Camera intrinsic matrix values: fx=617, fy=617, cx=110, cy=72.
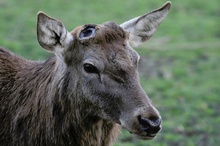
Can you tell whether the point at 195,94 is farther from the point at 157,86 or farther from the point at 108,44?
the point at 108,44

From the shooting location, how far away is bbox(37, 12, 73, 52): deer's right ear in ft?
21.2

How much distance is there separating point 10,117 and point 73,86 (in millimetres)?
930

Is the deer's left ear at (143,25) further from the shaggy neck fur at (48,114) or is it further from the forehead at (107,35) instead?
the shaggy neck fur at (48,114)

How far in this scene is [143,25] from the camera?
283 inches

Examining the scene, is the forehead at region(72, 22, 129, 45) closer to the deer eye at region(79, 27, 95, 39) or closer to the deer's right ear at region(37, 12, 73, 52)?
the deer eye at region(79, 27, 95, 39)

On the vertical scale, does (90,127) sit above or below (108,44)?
below

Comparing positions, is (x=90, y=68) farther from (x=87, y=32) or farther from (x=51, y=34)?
(x=51, y=34)

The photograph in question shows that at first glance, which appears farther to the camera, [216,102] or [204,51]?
[204,51]

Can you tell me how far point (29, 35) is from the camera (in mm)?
15039

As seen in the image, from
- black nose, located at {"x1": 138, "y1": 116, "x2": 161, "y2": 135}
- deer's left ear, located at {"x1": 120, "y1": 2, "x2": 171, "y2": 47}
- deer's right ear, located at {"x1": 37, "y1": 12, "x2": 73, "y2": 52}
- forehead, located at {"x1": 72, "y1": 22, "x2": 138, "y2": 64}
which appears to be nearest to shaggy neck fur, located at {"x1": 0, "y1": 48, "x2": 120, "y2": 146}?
deer's right ear, located at {"x1": 37, "y1": 12, "x2": 73, "y2": 52}

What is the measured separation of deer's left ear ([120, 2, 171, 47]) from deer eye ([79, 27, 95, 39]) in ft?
1.83

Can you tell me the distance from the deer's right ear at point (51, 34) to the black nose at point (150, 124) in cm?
127

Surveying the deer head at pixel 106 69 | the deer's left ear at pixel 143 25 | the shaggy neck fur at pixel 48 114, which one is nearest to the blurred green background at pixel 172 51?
the deer's left ear at pixel 143 25

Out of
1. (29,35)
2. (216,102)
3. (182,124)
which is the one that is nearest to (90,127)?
(182,124)
